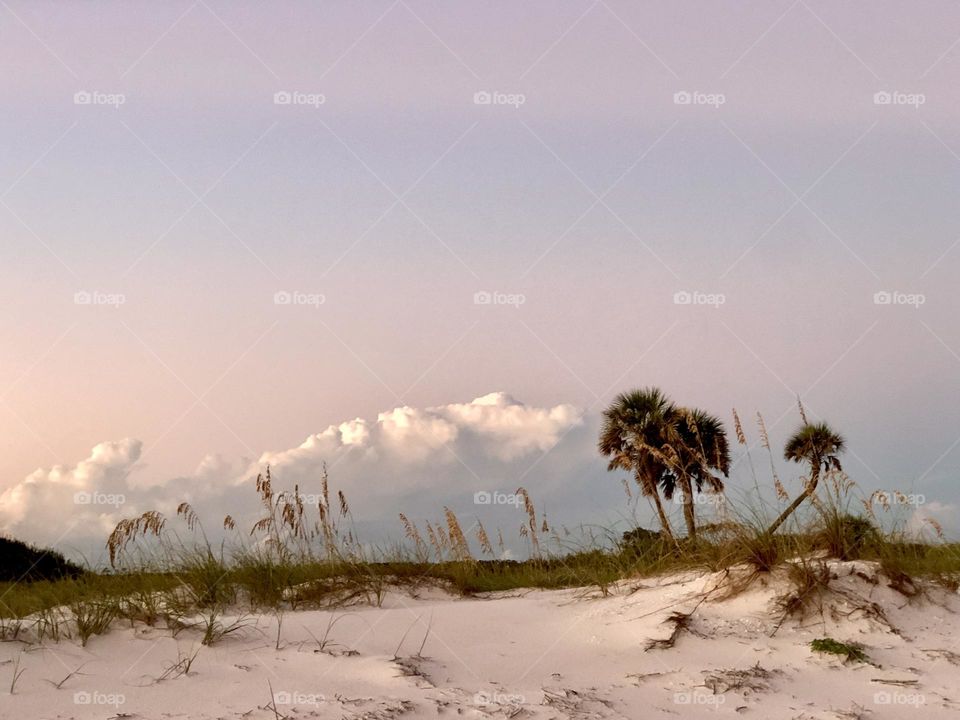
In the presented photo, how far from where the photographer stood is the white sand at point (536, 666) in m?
4.59

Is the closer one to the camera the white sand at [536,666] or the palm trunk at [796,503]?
the white sand at [536,666]

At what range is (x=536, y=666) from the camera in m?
5.29

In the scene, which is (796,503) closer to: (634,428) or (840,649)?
(840,649)

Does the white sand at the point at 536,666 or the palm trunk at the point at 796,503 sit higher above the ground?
the palm trunk at the point at 796,503

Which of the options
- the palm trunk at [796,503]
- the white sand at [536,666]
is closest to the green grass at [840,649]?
the white sand at [536,666]

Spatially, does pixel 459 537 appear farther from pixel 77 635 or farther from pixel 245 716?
pixel 245 716

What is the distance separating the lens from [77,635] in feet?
17.8

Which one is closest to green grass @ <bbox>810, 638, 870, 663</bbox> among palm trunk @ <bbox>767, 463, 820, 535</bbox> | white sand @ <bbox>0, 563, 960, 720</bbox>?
white sand @ <bbox>0, 563, 960, 720</bbox>

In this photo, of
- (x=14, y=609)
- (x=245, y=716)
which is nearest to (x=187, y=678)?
(x=245, y=716)

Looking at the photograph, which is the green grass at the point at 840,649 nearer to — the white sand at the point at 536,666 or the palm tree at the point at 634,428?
the white sand at the point at 536,666

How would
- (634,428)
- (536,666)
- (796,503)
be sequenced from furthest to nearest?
(634,428) → (796,503) → (536,666)

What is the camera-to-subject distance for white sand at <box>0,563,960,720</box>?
4586mm

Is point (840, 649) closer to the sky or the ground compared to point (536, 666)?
closer to the ground

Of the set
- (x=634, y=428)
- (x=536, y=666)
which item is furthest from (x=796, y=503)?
(x=634, y=428)
